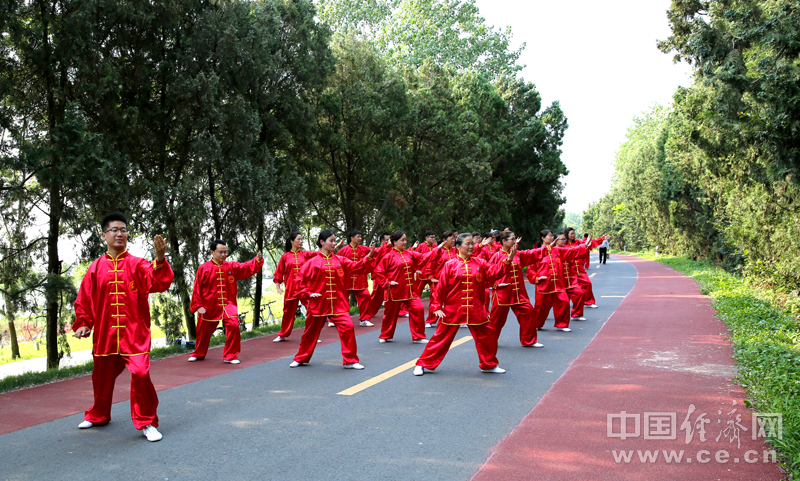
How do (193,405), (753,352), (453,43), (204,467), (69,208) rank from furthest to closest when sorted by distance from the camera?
(453,43), (69,208), (753,352), (193,405), (204,467)

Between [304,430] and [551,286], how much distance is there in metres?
6.84

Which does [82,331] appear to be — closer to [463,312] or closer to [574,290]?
[463,312]

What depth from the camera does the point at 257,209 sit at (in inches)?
521

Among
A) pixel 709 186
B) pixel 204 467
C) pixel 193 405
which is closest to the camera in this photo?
pixel 204 467

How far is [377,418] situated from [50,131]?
7915 millimetres

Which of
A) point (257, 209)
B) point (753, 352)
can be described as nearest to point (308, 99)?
point (257, 209)

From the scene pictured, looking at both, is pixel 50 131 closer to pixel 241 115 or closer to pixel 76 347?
pixel 241 115

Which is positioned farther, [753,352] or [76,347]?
[76,347]

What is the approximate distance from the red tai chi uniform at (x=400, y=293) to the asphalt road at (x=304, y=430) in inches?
83.5

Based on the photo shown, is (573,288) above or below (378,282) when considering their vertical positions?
below

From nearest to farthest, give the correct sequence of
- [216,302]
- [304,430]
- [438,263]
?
[304,430] < [216,302] < [438,263]

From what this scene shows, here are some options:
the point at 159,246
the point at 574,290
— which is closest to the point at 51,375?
the point at 159,246

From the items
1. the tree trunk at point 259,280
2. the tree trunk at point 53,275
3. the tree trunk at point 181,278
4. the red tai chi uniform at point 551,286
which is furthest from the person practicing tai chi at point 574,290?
the tree trunk at point 53,275

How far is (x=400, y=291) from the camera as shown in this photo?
408 inches
